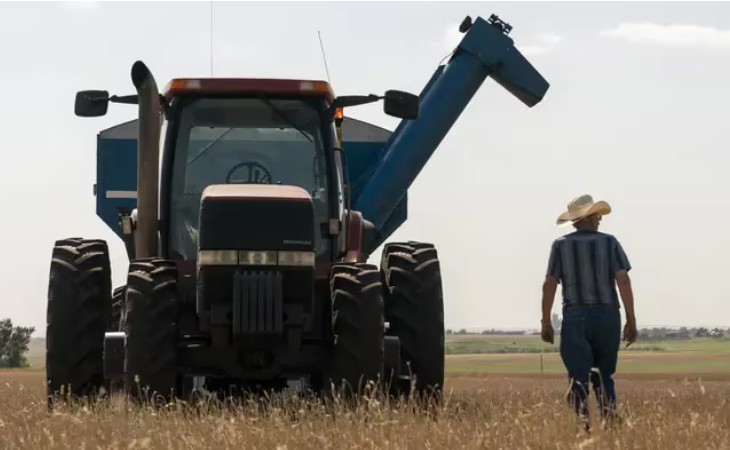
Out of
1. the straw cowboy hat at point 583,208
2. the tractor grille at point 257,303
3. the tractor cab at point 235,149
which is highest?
the tractor cab at point 235,149

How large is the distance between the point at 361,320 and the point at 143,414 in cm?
156

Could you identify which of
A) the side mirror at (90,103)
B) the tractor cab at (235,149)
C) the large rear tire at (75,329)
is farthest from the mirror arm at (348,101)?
the large rear tire at (75,329)

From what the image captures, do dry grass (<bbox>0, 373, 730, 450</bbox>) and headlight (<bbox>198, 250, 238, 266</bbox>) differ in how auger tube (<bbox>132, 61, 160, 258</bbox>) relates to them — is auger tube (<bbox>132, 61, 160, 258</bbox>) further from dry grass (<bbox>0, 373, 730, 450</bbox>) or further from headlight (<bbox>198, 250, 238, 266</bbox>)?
dry grass (<bbox>0, 373, 730, 450</bbox>)

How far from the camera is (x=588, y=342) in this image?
7930 mm

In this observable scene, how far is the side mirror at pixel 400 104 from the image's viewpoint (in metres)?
8.80

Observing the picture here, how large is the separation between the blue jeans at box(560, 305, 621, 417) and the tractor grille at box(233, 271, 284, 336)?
1797 mm

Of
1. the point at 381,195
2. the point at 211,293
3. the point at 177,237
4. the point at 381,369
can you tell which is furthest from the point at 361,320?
the point at 381,195

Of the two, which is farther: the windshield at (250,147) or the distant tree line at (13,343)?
the distant tree line at (13,343)

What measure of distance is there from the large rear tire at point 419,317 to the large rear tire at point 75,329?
6.69ft

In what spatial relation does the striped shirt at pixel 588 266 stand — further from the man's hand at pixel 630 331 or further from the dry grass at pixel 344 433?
the dry grass at pixel 344 433

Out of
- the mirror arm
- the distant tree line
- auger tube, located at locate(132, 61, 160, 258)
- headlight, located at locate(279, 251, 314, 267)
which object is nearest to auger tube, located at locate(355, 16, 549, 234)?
the mirror arm

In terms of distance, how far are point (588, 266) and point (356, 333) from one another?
59.5 inches

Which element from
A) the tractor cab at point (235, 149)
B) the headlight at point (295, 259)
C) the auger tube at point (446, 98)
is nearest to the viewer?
the headlight at point (295, 259)

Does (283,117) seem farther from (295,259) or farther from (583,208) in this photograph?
(583,208)
